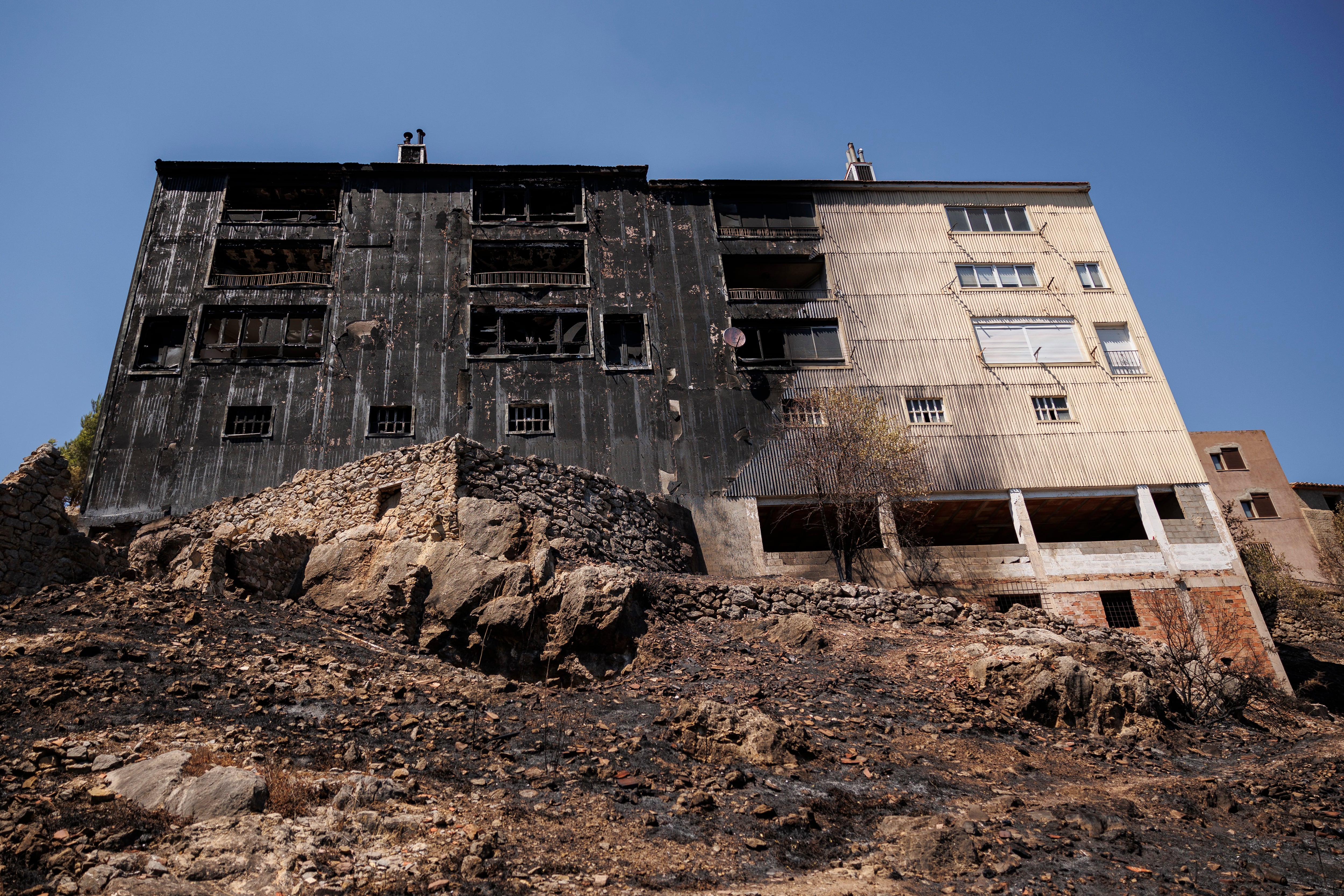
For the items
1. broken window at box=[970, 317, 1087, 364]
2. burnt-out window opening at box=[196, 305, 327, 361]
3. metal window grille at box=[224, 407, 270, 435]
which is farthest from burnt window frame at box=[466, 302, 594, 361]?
broken window at box=[970, 317, 1087, 364]

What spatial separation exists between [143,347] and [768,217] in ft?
85.4

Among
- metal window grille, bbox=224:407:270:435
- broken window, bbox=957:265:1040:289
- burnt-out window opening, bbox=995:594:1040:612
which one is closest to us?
burnt-out window opening, bbox=995:594:1040:612

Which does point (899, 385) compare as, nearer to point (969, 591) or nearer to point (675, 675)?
point (969, 591)

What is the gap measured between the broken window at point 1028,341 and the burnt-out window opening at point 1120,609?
31.9 feet

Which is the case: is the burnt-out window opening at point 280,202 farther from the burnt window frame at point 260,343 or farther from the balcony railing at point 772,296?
the balcony railing at point 772,296

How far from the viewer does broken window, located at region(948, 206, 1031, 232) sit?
3534cm

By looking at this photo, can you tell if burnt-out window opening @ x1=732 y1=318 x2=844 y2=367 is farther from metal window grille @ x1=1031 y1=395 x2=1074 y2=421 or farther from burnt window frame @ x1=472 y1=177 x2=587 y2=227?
burnt window frame @ x1=472 y1=177 x2=587 y2=227

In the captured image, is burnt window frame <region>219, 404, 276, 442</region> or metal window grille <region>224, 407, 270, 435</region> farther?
metal window grille <region>224, 407, 270, 435</region>

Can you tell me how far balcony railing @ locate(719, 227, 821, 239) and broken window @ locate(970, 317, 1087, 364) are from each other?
8.04m

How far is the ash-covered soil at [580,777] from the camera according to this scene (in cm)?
813

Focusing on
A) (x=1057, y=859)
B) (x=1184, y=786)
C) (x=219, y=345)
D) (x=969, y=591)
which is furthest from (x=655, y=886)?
(x=219, y=345)

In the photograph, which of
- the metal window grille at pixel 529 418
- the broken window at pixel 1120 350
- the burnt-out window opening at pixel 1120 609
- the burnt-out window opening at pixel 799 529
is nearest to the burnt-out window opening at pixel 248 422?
the metal window grille at pixel 529 418

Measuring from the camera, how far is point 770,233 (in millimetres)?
34375

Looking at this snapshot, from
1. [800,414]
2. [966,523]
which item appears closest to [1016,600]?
[966,523]
